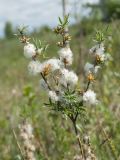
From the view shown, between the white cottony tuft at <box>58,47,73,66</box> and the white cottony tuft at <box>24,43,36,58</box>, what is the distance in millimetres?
145

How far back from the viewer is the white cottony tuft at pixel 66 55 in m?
2.85

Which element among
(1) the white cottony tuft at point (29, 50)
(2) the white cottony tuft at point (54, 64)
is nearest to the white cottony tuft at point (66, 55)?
(2) the white cottony tuft at point (54, 64)

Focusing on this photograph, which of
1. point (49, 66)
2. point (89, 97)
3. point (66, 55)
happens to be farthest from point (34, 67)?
point (89, 97)

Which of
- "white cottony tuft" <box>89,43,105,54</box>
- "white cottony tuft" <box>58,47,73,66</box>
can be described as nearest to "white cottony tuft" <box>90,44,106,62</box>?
"white cottony tuft" <box>89,43,105,54</box>

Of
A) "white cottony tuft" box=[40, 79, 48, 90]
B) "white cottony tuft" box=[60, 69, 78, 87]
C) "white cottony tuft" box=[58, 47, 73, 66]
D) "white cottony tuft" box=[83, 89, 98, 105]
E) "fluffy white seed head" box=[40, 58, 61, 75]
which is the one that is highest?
"white cottony tuft" box=[58, 47, 73, 66]

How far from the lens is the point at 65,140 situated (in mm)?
5309

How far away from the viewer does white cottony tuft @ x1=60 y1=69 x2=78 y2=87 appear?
A: 9.33 feet

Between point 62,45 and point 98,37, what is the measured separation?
196 mm

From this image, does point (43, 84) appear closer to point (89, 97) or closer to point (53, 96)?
point (53, 96)

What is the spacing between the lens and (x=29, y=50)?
2816 millimetres

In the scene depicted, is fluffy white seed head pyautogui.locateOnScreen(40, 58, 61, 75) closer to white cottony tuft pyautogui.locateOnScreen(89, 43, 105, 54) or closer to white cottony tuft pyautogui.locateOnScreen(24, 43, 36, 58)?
white cottony tuft pyautogui.locateOnScreen(24, 43, 36, 58)

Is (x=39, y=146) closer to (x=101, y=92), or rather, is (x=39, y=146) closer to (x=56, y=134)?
(x=56, y=134)

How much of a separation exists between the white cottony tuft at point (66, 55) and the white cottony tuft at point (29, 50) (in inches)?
5.7

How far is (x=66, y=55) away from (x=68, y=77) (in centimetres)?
12
